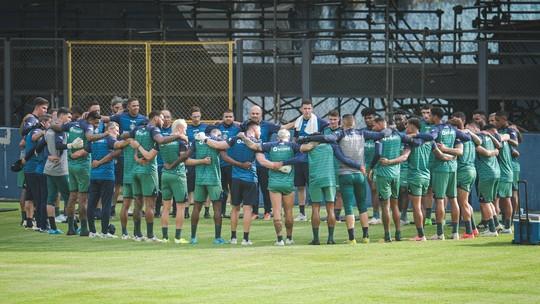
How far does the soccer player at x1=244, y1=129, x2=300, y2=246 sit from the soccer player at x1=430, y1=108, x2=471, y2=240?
8.44 feet

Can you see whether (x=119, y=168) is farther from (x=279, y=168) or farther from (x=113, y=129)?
(x=279, y=168)

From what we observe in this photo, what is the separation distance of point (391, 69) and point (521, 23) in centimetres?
486

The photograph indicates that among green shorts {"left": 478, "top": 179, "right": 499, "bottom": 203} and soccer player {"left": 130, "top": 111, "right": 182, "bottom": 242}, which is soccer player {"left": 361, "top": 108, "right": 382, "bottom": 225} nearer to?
green shorts {"left": 478, "top": 179, "right": 499, "bottom": 203}

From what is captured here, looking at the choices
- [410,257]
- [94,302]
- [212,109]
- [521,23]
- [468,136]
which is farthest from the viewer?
[521,23]

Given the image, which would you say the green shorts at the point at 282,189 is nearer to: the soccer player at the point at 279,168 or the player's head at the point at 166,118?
the soccer player at the point at 279,168

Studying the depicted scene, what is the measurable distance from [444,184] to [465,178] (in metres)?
0.67

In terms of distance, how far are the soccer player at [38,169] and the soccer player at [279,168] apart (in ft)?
14.8

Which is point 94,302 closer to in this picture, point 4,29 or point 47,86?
point 47,86

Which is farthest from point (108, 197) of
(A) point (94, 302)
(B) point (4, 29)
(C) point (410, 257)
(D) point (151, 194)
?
(B) point (4, 29)

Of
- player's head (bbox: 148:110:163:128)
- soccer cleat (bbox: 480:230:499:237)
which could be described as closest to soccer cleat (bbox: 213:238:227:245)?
player's head (bbox: 148:110:163:128)

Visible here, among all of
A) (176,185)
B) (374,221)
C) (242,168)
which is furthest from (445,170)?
(176,185)

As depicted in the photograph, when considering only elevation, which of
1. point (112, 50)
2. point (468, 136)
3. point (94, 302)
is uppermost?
point (112, 50)

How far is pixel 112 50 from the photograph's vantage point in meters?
31.9

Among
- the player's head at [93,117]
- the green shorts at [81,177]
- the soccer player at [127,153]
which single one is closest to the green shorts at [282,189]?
the soccer player at [127,153]
